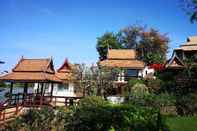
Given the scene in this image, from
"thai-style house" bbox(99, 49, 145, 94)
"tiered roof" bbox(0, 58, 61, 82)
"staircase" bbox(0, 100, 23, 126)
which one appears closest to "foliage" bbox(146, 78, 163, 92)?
"thai-style house" bbox(99, 49, 145, 94)

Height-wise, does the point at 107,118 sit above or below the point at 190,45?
below

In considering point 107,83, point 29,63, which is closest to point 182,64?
point 107,83

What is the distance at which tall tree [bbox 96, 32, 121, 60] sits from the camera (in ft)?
276

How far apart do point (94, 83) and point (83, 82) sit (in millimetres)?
1512

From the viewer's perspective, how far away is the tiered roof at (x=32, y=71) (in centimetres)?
3779

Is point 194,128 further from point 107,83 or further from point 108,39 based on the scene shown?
point 108,39

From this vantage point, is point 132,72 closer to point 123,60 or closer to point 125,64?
point 125,64

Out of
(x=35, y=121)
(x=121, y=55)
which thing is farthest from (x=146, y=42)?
(x=35, y=121)

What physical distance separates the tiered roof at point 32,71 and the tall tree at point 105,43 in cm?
4279

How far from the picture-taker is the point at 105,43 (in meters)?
84.5

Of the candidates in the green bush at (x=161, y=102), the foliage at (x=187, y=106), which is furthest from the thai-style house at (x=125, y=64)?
the foliage at (x=187, y=106)

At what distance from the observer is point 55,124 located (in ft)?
59.1

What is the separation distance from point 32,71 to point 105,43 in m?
46.5

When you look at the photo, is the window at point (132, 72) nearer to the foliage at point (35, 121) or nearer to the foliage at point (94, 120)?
the foliage at point (94, 120)
